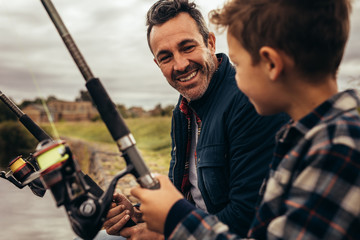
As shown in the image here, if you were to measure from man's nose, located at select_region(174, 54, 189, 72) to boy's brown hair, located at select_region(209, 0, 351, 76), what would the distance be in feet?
3.82

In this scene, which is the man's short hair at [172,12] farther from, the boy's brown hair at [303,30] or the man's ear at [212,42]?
the boy's brown hair at [303,30]

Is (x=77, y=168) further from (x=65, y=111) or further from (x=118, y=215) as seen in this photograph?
(x=65, y=111)

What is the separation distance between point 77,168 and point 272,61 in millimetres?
721

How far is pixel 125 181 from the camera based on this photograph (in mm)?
5973

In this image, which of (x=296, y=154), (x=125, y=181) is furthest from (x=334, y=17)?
(x=125, y=181)

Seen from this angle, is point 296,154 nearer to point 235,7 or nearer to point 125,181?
point 235,7

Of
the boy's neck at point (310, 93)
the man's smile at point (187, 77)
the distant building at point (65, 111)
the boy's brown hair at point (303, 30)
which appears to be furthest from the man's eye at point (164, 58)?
the distant building at point (65, 111)

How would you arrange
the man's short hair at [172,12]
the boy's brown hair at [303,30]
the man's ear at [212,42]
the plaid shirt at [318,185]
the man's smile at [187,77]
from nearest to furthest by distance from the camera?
1. the plaid shirt at [318,185]
2. the boy's brown hair at [303,30]
3. the man's smile at [187,77]
4. the man's short hair at [172,12]
5. the man's ear at [212,42]

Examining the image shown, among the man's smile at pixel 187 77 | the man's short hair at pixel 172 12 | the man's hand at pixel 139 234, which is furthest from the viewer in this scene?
the man's short hair at pixel 172 12

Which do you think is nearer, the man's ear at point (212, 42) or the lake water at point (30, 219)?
the man's ear at point (212, 42)

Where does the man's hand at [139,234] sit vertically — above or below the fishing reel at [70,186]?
below

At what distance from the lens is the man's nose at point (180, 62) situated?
2199 mm

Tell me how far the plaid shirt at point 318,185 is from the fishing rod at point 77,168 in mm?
309

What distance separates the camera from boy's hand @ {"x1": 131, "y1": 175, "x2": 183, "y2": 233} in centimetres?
103
